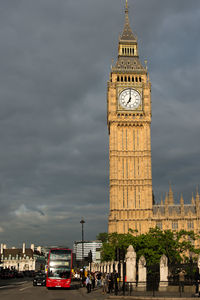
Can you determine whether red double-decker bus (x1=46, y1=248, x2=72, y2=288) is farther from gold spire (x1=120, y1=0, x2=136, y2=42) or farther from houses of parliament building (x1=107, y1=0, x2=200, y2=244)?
gold spire (x1=120, y1=0, x2=136, y2=42)

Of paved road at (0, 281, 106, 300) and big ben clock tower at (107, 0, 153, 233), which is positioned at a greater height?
big ben clock tower at (107, 0, 153, 233)

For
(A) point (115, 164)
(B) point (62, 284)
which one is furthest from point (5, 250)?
(B) point (62, 284)

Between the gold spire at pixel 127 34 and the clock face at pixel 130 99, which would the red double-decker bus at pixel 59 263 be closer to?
the clock face at pixel 130 99

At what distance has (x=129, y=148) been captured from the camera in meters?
97.2

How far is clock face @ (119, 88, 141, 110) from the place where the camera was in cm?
9944

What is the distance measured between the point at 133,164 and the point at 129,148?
12.9 feet

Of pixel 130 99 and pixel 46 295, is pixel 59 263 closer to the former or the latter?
pixel 46 295

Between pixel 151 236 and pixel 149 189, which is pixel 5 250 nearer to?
pixel 149 189

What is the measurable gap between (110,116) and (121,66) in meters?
15.4

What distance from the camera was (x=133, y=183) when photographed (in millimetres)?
95125

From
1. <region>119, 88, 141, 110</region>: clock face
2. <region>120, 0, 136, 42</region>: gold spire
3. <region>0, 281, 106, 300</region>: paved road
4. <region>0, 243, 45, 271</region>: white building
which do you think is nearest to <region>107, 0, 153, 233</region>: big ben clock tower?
<region>119, 88, 141, 110</region>: clock face

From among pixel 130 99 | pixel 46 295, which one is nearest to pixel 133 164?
pixel 130 99

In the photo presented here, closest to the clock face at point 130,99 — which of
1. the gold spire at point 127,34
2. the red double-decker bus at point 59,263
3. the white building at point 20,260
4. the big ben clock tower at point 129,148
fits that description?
the big ben clock tower at point 129,148

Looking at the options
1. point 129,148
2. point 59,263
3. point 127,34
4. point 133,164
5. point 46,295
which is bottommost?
point 46,295
